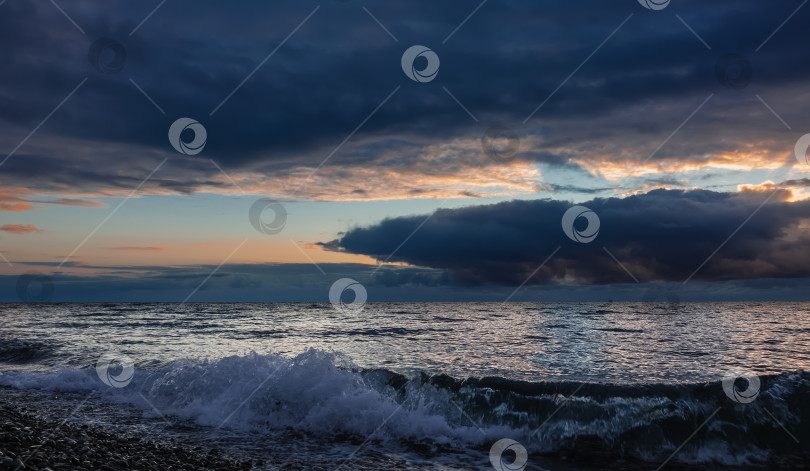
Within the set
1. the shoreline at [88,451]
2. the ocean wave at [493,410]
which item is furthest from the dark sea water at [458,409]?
the shoreline at [88,451]

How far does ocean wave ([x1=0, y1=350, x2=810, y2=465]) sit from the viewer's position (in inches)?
463

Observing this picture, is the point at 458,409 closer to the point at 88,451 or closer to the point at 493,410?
the point at 493,410

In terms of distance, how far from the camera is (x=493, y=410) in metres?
13.5

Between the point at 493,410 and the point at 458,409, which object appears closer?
the point at 493,410

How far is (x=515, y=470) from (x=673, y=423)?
5542 mm

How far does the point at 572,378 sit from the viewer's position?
16484 millimetres

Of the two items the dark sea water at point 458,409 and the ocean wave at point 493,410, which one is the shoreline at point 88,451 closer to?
the dark sea water at point 458,409

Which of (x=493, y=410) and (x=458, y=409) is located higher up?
(x=458, y=409)

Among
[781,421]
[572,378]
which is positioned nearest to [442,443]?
[572,378]

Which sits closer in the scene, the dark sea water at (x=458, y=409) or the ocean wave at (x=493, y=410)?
the dark sea water at (x=458, y=409)

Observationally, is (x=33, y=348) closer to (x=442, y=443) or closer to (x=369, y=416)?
(x=369, y=416)

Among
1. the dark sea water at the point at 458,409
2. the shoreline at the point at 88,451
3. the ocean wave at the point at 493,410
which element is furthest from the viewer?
the ocean wave at the point at 493,410

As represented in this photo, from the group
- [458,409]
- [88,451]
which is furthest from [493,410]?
[88,451]

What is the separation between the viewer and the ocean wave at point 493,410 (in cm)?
1177
